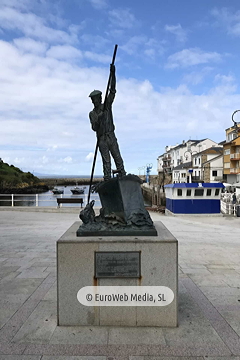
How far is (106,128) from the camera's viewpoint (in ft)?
15.2

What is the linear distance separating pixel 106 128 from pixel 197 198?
46.3 feet

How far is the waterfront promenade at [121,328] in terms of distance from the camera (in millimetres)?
3293

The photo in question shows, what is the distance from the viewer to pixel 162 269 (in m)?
3.89

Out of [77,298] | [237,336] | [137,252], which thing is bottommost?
[237,336]

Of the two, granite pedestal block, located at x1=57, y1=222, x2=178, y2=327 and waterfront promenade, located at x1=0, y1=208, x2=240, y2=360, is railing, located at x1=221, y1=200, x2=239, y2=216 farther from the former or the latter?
granite pedestal block, located at x1=57, y1=222, x2=178, y2=327

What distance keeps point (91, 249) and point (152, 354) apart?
56.5 inches

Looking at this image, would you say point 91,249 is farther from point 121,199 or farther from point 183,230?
point 183,230

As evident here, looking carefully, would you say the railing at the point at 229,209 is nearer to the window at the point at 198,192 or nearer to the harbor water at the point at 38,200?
the window at the point at 198,192

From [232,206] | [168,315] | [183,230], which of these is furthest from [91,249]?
[232,206]

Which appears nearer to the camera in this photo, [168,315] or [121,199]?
[168,315]

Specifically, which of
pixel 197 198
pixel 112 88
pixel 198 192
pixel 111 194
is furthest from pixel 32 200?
pixel 112 88

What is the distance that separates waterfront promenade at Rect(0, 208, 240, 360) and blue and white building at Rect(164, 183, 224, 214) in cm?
974

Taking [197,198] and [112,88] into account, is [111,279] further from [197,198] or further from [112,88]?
[197,198]

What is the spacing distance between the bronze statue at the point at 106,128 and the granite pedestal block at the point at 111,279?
46.9 inches
